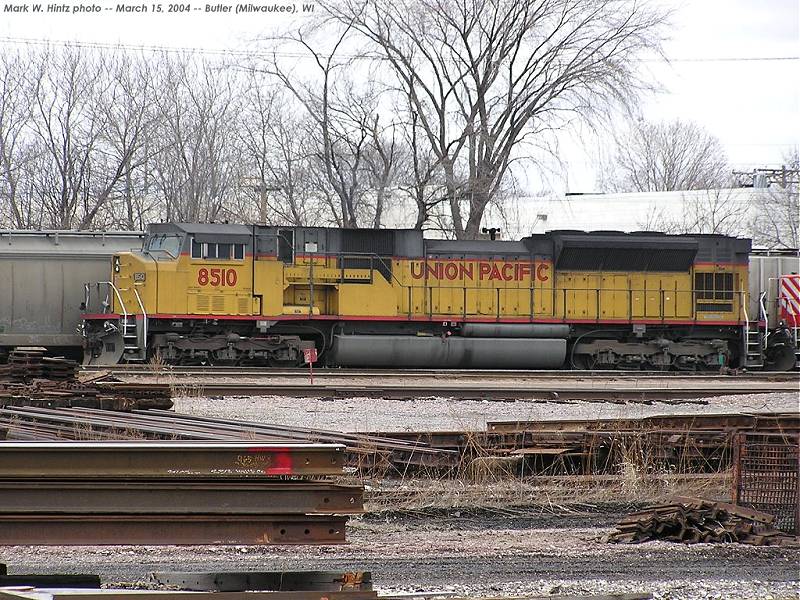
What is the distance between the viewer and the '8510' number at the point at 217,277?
2066cm

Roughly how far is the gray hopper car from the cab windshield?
4.64 feet

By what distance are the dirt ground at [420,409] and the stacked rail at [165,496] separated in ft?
21.8

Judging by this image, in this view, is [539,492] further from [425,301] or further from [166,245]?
[166,245]

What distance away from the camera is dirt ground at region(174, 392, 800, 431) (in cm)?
1303

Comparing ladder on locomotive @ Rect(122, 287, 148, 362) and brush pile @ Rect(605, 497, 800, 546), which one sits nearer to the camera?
brush pile @ Rect(605, 497, 800, 546)

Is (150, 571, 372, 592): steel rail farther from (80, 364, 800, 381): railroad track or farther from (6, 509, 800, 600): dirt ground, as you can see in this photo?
(80, 364, 800, 381): railroad track

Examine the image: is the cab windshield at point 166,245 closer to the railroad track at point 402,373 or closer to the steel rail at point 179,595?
the railroad track at point 402,373

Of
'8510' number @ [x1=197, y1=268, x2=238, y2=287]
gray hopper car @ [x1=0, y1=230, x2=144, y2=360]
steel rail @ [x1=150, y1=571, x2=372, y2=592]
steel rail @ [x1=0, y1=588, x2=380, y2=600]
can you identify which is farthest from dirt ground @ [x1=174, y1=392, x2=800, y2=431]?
gray hopper car @ [x1=0, y1=230, x2=144, y2=360]

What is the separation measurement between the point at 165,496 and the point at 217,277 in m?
15.6

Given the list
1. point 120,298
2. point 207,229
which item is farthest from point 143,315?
point 207,229

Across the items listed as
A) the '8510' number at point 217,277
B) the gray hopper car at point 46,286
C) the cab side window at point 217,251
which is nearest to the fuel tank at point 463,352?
the '8510' number at point 217,277

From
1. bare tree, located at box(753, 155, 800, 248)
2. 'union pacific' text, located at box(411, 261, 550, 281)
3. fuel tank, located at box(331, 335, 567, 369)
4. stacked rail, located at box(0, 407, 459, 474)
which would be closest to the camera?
stacked rail, located at box(0, 407, 459, 474)

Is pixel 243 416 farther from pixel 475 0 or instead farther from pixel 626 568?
pixel 475 0

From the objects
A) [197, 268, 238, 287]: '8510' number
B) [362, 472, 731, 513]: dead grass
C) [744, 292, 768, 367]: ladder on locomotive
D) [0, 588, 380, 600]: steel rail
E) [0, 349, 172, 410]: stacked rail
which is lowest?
[362, 472, 731, 513]: dead grass
